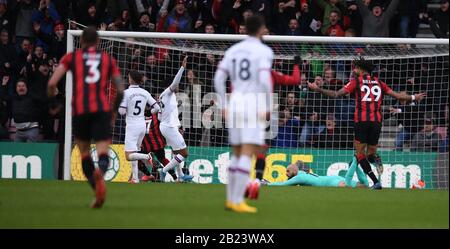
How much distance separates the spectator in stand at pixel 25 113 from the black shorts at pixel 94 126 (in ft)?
31.8

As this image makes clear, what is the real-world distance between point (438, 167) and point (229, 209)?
30.5 ft

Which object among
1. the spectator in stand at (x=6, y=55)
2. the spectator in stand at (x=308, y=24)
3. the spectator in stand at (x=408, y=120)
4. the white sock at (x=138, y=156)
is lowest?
the white sock at (x=138, y=156)

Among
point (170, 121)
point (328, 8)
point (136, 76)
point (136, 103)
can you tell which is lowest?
point (170, 121)

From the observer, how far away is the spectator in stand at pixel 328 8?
2242 centimetres

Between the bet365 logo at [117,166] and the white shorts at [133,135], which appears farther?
the bet365 logo at [117,166]

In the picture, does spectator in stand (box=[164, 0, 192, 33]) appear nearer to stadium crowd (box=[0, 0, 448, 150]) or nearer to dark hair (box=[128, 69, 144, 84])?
stadium crowd (box=[0, 0, 448, 150])

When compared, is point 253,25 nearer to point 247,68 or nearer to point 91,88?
point 247,68

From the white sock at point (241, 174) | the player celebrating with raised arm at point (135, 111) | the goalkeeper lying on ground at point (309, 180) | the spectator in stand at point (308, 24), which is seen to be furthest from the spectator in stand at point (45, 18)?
the white sock at point (241, 174)

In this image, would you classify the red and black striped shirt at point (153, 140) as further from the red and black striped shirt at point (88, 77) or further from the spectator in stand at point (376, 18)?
the red and black striped shirt at point (88, 77)

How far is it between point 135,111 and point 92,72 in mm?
7252

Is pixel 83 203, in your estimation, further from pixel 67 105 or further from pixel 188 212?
pixel 67 105

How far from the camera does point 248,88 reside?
11703mm

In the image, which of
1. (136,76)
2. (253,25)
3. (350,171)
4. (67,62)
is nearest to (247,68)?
(253,25)

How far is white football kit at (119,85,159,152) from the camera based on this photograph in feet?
63.3
